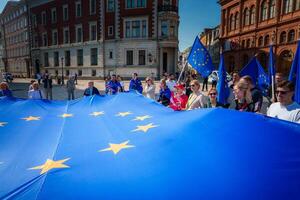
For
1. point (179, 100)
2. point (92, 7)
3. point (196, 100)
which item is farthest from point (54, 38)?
point (196, 100)

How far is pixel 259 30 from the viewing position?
41000mm

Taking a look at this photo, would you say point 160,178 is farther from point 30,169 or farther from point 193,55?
point 193,55

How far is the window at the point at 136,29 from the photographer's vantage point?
38.0 m

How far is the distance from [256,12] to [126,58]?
74.2 ft

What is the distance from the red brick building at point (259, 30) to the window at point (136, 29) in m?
18.4

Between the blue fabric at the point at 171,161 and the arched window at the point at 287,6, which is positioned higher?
the arched window at the point at 287,6

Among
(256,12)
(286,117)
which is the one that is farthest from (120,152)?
(256,12)

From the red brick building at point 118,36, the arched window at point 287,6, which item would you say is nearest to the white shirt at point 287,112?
the red brick building at point 118,36

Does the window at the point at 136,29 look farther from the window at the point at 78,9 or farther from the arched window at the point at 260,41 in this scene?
the arched window at the point at 260,41

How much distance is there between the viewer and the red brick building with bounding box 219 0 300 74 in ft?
115

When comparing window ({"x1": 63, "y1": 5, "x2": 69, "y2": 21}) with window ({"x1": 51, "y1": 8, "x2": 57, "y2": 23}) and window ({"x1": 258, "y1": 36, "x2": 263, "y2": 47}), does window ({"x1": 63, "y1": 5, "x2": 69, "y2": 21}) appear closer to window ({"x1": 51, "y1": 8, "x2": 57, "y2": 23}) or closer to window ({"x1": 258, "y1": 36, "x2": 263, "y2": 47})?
window ({"x1": 51, "y1": 8, "x2": 57, "y2": 23})

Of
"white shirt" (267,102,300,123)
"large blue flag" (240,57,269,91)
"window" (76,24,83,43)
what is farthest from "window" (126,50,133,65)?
"white shirt" (267,102,300,123)

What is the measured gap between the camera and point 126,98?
6.88m

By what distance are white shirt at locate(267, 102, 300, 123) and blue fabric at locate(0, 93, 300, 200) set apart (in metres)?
0.45
